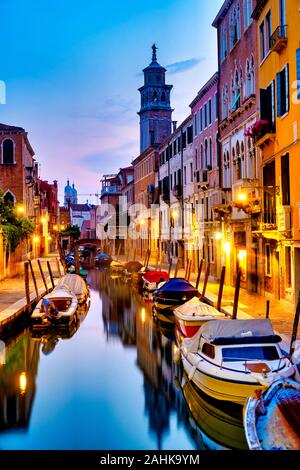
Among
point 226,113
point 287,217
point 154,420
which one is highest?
point 226,113

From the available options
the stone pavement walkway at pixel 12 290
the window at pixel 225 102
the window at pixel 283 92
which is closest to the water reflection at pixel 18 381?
the stone pavement walkway at pixel 12 290

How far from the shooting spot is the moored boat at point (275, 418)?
7105mm

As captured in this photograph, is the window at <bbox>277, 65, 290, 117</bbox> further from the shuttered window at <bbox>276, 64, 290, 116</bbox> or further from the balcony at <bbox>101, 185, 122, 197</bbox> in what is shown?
the balcony at <bbox>101, 185, 122, 197</bbox>

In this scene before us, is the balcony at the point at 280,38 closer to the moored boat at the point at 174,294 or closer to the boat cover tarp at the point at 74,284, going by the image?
the moored boat at the point at 174,294

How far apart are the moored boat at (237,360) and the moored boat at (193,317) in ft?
12.2

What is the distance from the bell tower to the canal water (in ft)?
141

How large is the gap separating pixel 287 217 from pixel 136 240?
4309 centimetres

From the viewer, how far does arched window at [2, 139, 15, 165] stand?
41062 mm

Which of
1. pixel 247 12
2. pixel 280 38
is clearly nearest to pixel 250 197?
pixel 280 38

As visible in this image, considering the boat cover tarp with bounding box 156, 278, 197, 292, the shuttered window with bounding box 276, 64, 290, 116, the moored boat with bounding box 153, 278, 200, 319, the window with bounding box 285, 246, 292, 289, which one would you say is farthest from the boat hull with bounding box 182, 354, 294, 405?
the boat cover tarp with bounding box 156, 278, 197, 292

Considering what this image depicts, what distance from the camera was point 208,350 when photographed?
11.5 m
